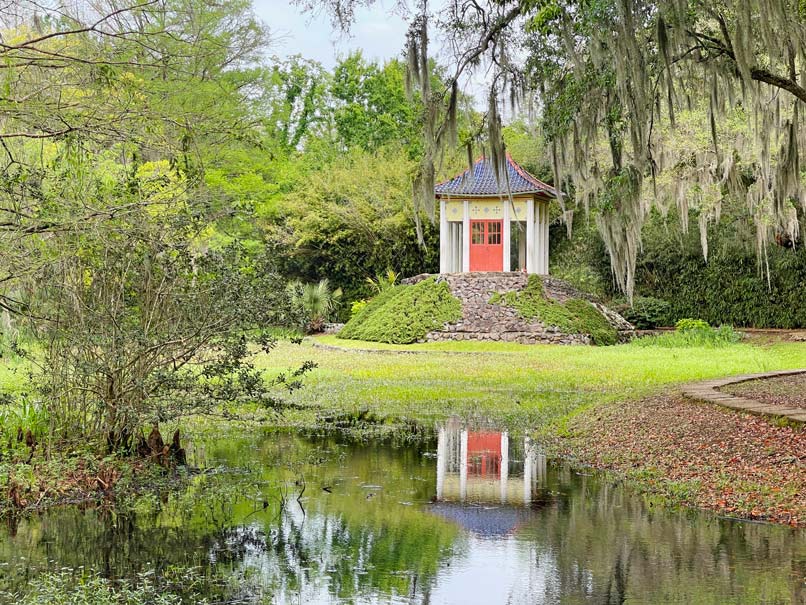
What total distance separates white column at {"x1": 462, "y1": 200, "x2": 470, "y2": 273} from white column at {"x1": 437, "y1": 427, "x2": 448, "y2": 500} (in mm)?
17720

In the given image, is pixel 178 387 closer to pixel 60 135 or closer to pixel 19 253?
pixel 19 253

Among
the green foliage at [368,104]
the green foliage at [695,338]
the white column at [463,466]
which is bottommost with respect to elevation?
the white column at [463,466]

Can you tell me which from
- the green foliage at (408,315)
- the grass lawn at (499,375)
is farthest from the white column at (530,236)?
the grass lawn at (499,375)

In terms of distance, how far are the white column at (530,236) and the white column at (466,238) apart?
68.5 inches

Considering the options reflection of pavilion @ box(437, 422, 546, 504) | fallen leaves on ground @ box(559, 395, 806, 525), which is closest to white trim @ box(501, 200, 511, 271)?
fallen leaves on ground @ box(559, 395, 806, 525)

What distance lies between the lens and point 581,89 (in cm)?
1123

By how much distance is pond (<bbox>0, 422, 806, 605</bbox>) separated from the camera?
16.9ft

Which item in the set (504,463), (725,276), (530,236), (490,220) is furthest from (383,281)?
→ (504,463)

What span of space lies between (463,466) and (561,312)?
58.2 feet

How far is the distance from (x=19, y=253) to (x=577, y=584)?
4.24 metres

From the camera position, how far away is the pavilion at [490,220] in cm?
2841

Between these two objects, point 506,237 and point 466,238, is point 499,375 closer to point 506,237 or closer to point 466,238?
point 506,237

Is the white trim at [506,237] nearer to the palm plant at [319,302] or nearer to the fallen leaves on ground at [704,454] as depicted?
the palm plant at [319,302]

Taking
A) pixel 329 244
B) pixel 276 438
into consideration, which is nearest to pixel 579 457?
pixel 276 438
